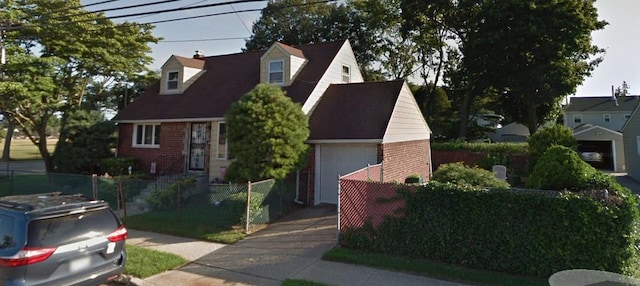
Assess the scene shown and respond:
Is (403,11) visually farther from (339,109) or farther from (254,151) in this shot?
(254,151)

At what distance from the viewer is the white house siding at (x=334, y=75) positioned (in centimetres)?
1332

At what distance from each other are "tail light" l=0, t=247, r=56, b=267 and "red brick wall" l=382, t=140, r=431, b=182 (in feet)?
30.3

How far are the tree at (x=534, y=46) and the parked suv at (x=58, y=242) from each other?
986 inches

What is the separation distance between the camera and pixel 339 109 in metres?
13.0

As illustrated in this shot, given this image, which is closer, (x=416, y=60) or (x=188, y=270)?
(x=188, y=270)

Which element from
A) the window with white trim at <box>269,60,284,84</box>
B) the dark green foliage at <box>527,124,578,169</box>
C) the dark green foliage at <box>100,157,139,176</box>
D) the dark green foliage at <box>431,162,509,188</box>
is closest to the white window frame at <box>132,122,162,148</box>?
the dark green foliage at <box>100,157,139,176</box>

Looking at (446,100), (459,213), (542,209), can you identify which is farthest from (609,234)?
(446,100)

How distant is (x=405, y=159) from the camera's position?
13672 millimetres

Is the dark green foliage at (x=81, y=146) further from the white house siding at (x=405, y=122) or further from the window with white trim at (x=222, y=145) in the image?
the white house siding at (x=405, y=122)

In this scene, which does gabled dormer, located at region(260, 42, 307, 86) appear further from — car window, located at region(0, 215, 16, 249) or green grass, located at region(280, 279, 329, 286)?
car window, located at region(0, 215, 16, 249)

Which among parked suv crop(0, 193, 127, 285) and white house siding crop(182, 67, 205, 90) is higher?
white house siding crop(182, 67, 205, 90)

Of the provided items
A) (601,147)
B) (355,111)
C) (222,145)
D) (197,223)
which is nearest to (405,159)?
(355,111)

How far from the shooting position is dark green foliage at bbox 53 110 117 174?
15.6m

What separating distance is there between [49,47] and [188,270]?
19.1 metres
